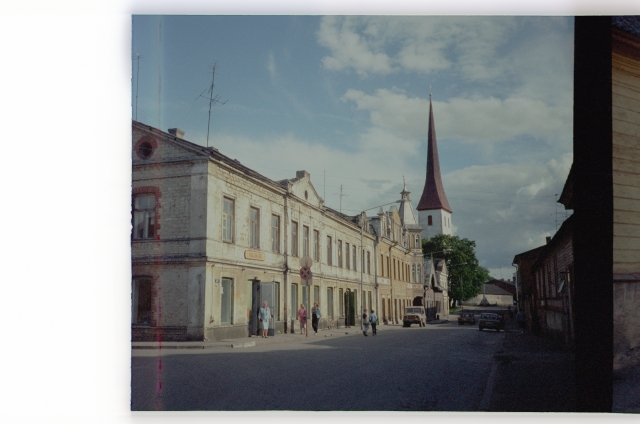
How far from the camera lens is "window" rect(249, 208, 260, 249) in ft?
49.2

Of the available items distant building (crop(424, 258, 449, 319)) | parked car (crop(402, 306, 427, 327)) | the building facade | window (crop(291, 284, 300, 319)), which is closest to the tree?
distant building (crop(424, 258, 449, 319))

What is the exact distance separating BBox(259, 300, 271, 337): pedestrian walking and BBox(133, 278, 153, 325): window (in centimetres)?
369

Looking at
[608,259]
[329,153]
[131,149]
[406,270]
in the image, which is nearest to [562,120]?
[608,259]

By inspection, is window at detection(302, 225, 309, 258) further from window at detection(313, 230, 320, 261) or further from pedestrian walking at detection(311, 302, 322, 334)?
pedestrian walking at detection(311, 302, 322, 334)

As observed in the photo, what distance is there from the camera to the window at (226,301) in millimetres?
13969

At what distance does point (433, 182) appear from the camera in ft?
34.4

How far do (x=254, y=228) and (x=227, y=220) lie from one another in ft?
2.97

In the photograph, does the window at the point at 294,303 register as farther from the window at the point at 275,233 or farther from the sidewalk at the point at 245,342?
the window at the point at 275,233

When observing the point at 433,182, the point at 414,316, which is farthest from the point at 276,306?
the point at 414,316

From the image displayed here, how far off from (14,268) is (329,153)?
5.61 meters

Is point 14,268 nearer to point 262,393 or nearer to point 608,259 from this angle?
point 262,393

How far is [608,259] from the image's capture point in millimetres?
6559

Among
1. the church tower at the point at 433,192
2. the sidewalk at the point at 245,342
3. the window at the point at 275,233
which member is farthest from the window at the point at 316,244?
the church tower at the point at 433,192

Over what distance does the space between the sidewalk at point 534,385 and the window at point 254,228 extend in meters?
6.72
